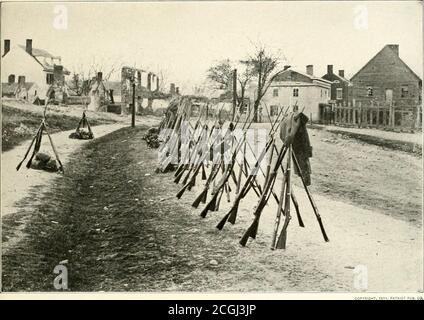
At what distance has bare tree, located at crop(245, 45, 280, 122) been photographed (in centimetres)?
460

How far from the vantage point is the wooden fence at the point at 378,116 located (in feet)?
14.6

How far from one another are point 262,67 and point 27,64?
7.86 ft

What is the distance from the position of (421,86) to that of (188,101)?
7.86 ft

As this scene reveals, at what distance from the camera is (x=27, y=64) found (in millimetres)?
4469

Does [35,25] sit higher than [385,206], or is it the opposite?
[35,25]

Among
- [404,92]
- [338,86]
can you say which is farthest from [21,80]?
[404,92]

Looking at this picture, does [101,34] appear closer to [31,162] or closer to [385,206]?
[31,162]

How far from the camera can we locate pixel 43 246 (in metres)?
4.16

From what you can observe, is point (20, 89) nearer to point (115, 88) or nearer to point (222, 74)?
point (115, 88)

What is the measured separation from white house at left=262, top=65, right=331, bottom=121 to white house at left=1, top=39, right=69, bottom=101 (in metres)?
2.29

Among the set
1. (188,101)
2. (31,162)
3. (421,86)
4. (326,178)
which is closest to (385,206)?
(326,178)

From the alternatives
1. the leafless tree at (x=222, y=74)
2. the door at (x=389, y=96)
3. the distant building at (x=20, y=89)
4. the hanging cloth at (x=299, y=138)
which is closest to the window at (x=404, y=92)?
the door at (x=389, y=96)

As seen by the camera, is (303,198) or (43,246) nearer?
(43,246)
